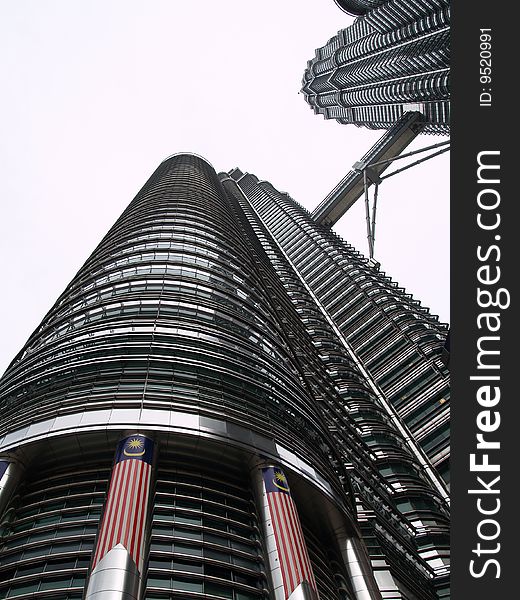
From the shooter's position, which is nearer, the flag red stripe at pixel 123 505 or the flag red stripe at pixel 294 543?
the flag red stripe at pixel 123 505

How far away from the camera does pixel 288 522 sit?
70.8 ft

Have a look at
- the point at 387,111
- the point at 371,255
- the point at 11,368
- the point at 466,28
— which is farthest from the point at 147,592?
the point at 387,111

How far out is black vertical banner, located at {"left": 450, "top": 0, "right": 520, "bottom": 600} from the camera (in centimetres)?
1009

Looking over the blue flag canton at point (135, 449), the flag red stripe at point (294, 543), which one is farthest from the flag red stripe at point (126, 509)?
the flag red stripe at point (294, 543)

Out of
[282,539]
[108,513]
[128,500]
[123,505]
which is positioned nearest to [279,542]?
[282,539]

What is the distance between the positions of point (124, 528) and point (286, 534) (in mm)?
5534

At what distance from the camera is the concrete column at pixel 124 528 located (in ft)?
54.9

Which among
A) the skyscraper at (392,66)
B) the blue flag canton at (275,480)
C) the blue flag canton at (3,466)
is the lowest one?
the blue flag canton at (3,466)

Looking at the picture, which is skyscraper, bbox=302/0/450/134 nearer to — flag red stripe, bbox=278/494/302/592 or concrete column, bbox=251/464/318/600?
concrete column, bbox=251/464/318/600

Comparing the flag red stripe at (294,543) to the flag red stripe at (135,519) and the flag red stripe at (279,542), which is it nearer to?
the flag red stripe at (279,542)

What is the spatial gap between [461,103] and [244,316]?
2508 centimetres

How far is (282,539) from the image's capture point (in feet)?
67.9

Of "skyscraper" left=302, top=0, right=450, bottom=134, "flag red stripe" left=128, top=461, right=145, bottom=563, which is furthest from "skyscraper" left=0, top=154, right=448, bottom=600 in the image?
"skyscraper" left=302, top=0, right=450, bottom=134

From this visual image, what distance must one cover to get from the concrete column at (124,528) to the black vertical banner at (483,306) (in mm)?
10200
